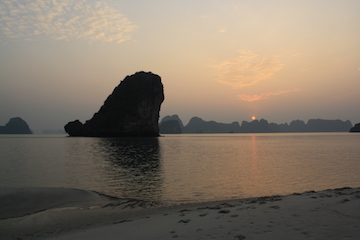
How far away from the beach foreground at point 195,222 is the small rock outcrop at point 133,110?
14444cm

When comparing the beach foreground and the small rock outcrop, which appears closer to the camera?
the beach foreground

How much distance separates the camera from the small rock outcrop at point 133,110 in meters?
157

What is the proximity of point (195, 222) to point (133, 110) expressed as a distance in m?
151

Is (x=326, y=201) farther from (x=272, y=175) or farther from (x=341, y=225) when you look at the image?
(x=272, y=175)

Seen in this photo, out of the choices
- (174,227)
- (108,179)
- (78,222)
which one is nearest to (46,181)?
(108,179)

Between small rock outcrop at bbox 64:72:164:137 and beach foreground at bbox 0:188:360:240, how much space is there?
474 feet

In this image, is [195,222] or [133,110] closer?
[195,222]

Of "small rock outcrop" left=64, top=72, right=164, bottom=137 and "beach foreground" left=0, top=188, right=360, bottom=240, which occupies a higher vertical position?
"small rock outcrop" left=64, top=72, right=164, bottom=137

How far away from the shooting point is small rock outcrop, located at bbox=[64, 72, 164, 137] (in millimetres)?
157125

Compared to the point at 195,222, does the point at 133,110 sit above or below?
above

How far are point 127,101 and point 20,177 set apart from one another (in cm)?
14196

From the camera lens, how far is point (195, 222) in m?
8.96

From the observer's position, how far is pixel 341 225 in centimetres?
743

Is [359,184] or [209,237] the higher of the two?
[209,237]
